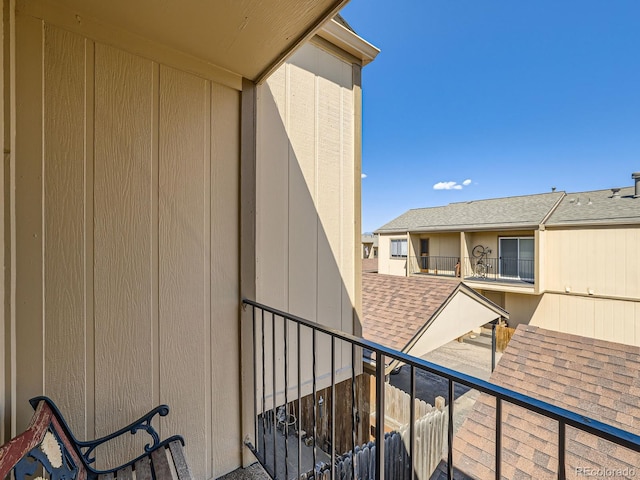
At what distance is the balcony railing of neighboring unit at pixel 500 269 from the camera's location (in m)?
9.48

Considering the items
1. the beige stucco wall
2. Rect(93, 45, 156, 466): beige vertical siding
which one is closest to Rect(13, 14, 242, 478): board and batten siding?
Rect(93, 45, 156, 466): beige vertical siding

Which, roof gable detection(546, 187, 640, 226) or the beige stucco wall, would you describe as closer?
roof gable detection(546, 187, 640, 226)

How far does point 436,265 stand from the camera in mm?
11633

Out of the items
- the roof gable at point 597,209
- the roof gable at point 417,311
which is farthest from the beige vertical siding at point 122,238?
the roof gable at point 597,209

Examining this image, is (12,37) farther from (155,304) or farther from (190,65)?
(155,304)

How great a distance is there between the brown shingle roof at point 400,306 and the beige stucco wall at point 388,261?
21.2 feet

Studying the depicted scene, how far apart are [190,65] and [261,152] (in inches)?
24.1

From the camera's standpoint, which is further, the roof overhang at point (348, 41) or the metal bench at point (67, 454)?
the roof overhang at point (348, 41)

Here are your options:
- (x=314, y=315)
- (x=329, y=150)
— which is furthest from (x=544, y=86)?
(x=314, y=315)

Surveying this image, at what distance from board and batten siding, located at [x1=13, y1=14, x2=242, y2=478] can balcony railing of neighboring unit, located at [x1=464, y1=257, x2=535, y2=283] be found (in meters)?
10.8

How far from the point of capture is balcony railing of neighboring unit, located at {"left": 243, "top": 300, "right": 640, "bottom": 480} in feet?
1.73

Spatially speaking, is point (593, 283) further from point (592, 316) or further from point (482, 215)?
point (482, 215)

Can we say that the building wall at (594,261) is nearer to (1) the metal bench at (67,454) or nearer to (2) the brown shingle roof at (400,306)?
(2) the brown shingle roof at (400,306)

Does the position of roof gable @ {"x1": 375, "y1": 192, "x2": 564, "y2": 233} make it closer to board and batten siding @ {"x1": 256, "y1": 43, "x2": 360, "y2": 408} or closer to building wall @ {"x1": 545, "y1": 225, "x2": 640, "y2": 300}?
building wall @ {"x1": 545, "y1": 225, "x2": 640, "y2": 300}
